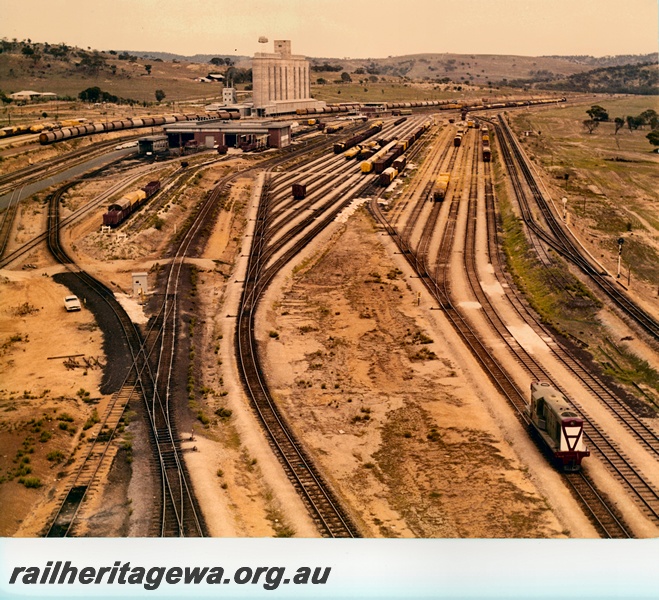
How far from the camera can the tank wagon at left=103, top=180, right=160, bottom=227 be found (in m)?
66.1

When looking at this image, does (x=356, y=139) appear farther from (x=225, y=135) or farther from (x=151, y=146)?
(x=151, y=146)

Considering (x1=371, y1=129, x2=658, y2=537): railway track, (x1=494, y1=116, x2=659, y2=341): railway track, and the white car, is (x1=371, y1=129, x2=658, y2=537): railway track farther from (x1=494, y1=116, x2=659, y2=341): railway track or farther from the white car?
the white car

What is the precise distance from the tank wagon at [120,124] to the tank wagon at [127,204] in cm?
3028

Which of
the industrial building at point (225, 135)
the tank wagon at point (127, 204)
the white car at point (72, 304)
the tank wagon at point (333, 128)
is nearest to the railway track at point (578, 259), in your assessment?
the white car at point (72, 304)

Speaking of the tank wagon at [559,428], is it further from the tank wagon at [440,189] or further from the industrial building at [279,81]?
the industrial building at [279,81]

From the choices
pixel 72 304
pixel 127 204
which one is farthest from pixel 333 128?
pixel 72 304

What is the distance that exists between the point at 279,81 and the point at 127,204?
81.2 m

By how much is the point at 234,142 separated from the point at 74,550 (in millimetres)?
100064

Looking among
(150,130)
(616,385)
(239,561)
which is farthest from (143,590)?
(150,130)

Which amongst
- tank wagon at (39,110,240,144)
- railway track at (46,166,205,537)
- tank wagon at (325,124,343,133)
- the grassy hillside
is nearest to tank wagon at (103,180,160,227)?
railway track at (46,166,205,537)

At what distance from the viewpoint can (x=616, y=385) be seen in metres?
36.8

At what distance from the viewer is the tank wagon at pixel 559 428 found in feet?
89.8

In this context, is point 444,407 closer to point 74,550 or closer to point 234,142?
point 74,550

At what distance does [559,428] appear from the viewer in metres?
27.8
